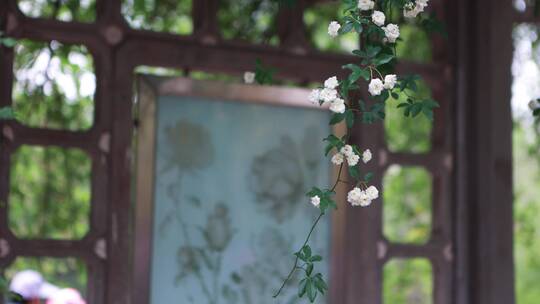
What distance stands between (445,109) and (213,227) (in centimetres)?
95

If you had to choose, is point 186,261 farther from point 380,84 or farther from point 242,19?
point 242,19

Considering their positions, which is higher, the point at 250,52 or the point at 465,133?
the point at 250,52

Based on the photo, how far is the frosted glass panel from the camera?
288 cm

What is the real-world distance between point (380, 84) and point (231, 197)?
38.9 inches

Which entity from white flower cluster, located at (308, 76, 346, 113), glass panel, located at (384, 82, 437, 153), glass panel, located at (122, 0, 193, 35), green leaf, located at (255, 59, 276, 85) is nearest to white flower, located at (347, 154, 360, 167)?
white flower cluster, located at (308, 76, 346, 113)

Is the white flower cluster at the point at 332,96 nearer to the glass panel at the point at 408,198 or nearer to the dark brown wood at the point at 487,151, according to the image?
the dark brown wood at the point at 487,151

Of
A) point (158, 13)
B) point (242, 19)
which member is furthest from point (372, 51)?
point (158, 13)

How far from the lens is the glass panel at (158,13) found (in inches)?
148

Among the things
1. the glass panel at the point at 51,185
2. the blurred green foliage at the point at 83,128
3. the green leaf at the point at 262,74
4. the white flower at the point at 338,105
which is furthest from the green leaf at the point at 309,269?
the glass panel at the point at 51,185

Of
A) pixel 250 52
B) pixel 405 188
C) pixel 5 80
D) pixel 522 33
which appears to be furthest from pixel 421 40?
pixel 5 80

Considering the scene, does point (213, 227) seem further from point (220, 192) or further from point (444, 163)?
point (444, 163)

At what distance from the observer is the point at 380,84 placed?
210 cm

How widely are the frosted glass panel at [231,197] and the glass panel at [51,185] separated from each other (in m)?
1.62

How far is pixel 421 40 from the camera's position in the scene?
4.98 metres
